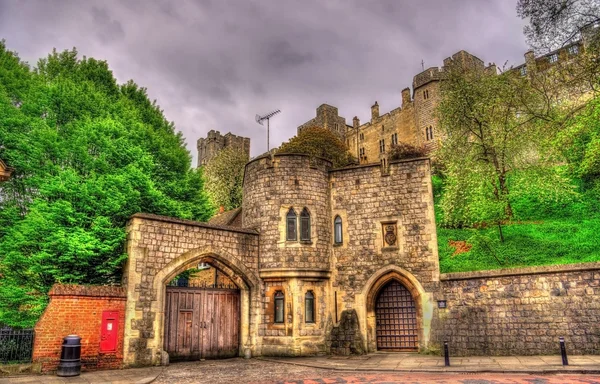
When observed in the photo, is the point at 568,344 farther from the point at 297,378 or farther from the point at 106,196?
the point at 106,196

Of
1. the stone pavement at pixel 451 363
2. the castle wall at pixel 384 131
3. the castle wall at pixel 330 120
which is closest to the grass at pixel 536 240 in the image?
the stone pavement at pixel 451 363

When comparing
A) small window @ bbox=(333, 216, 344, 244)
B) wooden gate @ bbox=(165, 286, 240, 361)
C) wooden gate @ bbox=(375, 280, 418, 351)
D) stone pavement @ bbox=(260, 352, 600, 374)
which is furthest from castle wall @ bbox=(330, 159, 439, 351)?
wooden gate @ bbox=(165, 286, 240, 361)

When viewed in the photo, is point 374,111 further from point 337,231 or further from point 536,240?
point 337,231

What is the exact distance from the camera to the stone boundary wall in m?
11.8

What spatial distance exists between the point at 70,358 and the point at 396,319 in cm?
1042

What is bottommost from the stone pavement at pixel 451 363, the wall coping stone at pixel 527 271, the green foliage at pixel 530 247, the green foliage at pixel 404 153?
the stone pavement at pixel 451 363

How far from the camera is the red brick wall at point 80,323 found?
1055 centimetres

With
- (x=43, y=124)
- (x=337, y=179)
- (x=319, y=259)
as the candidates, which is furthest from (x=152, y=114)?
(x=319, y=259)

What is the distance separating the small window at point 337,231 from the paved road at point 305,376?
5.28 m

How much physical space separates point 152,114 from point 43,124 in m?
6.04

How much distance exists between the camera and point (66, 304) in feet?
36.4

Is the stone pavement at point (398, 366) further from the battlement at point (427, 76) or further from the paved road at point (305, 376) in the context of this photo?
the battlement at point (427, 76)

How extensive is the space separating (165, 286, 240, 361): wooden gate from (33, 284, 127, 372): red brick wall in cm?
188

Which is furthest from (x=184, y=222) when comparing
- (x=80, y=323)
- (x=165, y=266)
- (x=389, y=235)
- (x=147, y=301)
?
(x=389, y=235)
